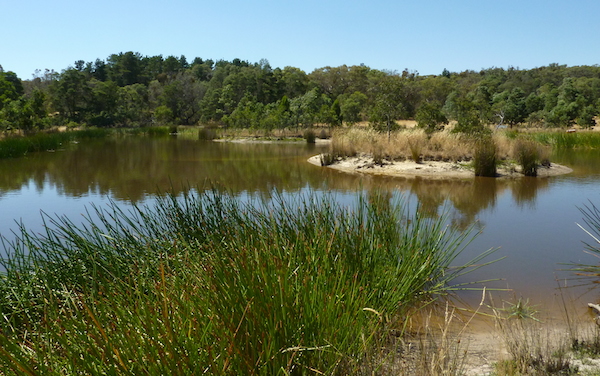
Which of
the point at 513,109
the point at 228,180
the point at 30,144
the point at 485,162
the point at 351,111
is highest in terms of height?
the point at 351,111

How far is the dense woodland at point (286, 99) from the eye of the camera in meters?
24.7

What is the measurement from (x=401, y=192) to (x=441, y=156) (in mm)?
7032

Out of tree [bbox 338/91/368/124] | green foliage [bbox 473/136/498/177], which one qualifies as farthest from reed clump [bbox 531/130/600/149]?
tree [bbox 338/91/368/124]

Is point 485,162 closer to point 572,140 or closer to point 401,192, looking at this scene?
point 401,192

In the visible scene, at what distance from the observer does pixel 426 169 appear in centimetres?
1548

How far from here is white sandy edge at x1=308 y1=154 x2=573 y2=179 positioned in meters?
14.8

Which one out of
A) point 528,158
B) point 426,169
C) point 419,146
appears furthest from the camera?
point 419,146

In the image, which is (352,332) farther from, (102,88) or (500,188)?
(102,88)

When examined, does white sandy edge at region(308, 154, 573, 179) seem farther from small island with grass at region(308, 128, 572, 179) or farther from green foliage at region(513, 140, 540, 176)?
green foliage at region(513, 140, 540, 176)

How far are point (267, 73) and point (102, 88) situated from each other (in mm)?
18307

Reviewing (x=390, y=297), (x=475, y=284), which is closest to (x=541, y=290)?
(x=475, y=284)

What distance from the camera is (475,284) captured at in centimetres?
514

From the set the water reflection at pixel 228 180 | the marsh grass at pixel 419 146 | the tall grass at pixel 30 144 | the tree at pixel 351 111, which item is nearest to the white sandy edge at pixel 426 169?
the marsh grass at pixel 419 146

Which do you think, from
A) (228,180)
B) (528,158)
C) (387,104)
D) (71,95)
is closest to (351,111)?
(387,104)
